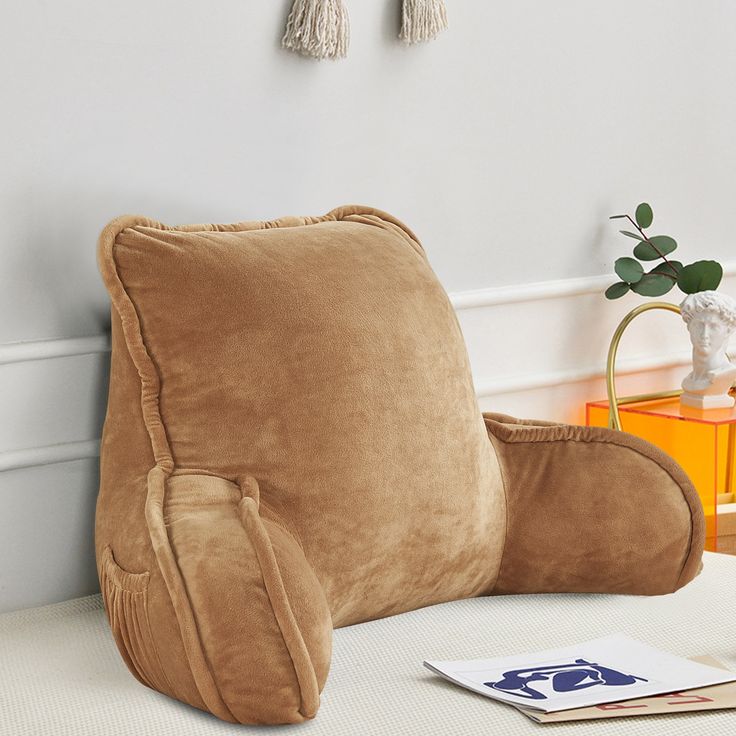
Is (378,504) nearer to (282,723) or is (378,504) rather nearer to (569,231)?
(282,723)

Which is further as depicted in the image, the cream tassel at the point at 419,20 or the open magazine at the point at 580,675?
the cream tassel at the point at 419,20

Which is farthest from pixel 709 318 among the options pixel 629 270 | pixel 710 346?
pixel 629 270

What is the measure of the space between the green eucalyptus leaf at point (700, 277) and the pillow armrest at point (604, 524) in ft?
1.90

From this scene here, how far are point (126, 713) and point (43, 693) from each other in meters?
0.12

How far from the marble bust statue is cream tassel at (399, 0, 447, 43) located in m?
0.66

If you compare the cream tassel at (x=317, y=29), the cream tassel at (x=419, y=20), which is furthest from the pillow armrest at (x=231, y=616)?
the cream tassel at (x=419, y=20)

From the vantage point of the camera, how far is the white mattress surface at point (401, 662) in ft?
3.43

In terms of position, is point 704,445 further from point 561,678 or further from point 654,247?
point 561,678

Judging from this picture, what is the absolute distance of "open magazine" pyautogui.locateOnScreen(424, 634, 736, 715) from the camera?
43.0 inches

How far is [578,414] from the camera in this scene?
2.05 m

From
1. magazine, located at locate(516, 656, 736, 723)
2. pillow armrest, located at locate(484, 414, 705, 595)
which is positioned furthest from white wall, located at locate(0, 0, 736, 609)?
magazine, located at locate(516, 656, 736, 723)

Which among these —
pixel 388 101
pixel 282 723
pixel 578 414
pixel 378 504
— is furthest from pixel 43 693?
pixel 578 414

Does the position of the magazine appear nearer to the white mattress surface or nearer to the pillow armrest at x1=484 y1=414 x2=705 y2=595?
the white mattress surface

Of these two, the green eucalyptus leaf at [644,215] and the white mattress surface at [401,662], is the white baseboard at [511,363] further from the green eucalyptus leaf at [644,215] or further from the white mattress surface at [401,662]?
the white mattress surface at [401,662]
